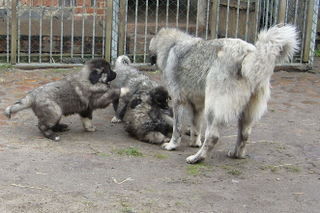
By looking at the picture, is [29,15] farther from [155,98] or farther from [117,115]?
[155,98]

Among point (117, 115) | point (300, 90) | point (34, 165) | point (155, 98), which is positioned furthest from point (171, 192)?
point (300, 90)

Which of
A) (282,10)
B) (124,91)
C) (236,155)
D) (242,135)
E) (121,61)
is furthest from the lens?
(282,10)

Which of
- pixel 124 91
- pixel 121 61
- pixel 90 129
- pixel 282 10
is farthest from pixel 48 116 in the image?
pixel 282 10

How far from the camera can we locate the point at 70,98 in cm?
634

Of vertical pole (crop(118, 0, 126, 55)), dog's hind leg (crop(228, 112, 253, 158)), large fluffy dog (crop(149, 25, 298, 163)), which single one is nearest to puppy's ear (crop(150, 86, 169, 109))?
large fluffy dog (crop(149, 25, 298, 163))

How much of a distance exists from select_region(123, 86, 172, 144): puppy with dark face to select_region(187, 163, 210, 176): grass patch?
0.86 metres

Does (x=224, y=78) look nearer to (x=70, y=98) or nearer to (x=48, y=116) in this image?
(x=70, y=98)

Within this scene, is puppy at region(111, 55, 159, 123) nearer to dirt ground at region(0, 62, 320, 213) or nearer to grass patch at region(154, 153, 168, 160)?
dirt ground at region(0, 62, 320, 213)

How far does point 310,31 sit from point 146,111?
17.8ft

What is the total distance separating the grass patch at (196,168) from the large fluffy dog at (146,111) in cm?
86

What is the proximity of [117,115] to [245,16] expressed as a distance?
502 cm

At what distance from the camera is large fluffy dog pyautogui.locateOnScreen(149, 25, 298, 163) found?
525 centimetres

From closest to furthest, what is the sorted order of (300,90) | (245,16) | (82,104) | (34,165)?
(34,165)
(82,104)
(300,90)
(245,16)

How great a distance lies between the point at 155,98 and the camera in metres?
6.63
